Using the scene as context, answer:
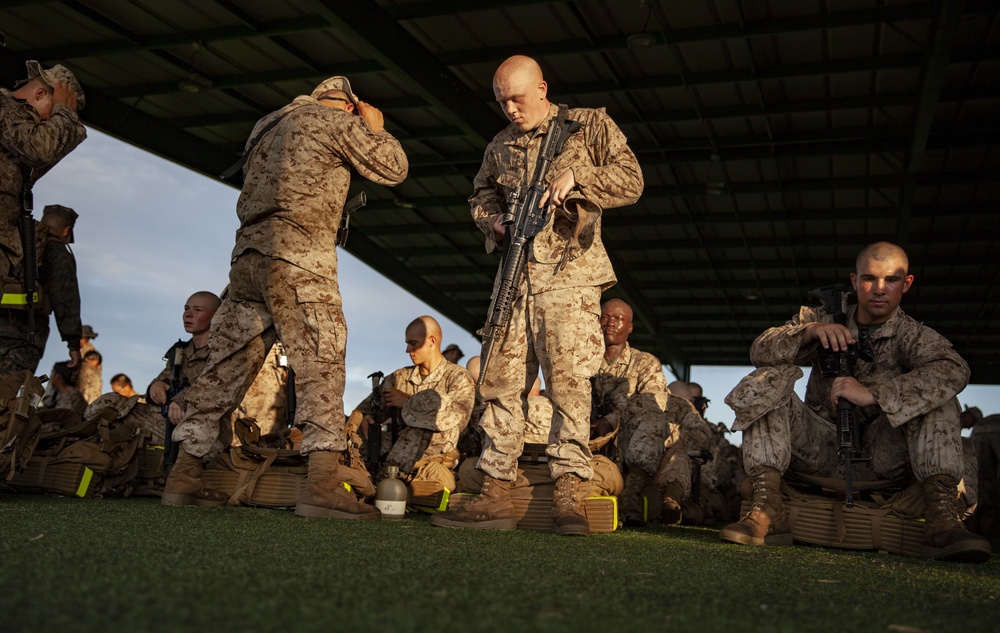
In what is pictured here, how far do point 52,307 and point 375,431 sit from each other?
86.1 inches

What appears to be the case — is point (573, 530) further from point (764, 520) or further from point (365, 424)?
point (365, 424)

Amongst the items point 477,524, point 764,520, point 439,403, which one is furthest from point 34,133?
point 764,520

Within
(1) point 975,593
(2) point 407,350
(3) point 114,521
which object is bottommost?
(3) point 114,521

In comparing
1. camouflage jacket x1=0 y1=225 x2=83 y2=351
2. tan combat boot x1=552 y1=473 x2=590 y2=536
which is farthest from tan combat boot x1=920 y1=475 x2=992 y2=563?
camouflage jacket x1=0 y1=225 x2=83 y2=351

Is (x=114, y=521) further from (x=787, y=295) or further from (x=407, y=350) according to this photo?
(x=787, y=295)

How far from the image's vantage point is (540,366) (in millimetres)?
3723

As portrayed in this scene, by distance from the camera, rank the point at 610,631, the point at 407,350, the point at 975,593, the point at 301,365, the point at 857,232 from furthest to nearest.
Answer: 1. the point at 857,232
2. the point at 407,350
3. the point at 301,365
4. the point at 975,593
5. the point at 610,631

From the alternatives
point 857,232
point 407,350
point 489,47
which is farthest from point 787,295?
point 407,350

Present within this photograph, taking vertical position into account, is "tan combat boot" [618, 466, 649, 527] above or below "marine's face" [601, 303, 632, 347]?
below

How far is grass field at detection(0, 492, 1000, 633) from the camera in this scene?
4.49 feet

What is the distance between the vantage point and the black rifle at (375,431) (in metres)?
5.79

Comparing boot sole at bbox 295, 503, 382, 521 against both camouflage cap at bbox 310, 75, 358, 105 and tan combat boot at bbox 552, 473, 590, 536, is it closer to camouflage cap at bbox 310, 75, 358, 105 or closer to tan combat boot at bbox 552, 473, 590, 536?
tan combat boot at bbox 552, 473, 590, 536

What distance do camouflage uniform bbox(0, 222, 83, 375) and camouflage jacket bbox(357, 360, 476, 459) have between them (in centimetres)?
199

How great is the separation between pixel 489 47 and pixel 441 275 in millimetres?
10051
